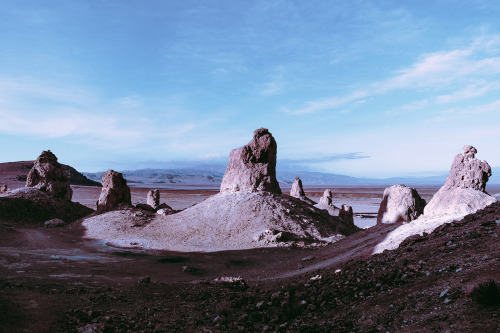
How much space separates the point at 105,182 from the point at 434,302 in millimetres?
21814

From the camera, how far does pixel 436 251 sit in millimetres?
5945

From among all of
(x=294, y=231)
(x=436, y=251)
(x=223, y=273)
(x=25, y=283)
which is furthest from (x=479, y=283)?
(x=294, y=231)

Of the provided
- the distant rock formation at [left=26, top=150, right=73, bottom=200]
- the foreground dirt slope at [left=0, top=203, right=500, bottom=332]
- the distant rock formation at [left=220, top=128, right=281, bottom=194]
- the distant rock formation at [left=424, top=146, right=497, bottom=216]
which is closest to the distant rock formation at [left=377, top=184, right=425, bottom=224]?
the distant rock formation at [left=424, top=146, right=497, bottom=216]

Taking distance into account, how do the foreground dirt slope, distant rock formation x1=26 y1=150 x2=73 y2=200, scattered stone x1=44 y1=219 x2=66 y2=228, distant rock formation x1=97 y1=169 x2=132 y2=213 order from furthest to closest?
1. distant rock formation x1=26 y1=150 x2=73 y2=200
2. distant rock formation x1=97 y1=169 x2=132 y2=213
3. scattered stone x1=44 y1=219 x2=66 y2=228
4. the foreground dirt slope

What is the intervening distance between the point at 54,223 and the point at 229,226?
36.0 feet

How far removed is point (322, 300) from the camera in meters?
5.57

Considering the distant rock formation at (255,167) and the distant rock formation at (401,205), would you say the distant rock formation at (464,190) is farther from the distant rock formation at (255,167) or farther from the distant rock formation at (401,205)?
the distant rock formation at (255,167)

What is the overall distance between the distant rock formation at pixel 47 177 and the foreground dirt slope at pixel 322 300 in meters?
18.2

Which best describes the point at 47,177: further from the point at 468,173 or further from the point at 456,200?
the point at 468,173

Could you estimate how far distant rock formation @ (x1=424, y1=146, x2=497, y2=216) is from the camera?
9.93 m

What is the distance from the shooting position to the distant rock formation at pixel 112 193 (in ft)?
72.3

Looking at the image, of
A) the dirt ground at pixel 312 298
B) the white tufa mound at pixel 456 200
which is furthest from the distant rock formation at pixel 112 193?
the white tufa mound at pixel 456 200

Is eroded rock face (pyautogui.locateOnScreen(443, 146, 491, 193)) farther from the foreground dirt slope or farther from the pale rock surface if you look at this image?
the pale rock surface

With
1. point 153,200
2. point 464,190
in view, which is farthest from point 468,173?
point 153,200
